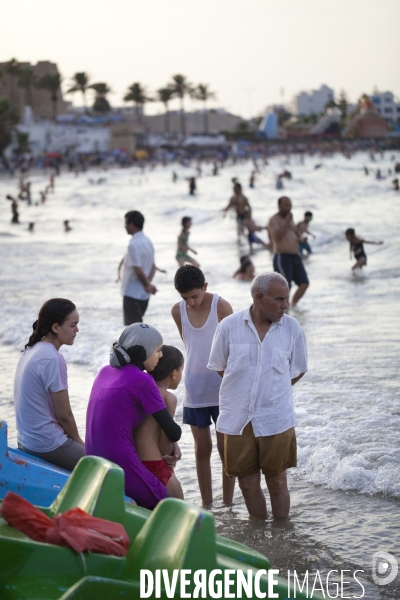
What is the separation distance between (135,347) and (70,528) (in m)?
1.19

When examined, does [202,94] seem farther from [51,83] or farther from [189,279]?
[189,279]

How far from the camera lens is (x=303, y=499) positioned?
466 centimetres

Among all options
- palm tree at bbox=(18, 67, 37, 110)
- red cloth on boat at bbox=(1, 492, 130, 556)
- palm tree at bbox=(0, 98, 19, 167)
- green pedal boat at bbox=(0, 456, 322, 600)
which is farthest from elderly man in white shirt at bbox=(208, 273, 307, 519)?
palm tree at bbox=(18, 67, 37, 110)

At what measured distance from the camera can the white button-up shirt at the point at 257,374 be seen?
12.3 ft

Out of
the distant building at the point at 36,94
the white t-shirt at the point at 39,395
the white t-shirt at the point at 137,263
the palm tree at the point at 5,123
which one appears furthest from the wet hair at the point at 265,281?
the distant building at the point at 36,94

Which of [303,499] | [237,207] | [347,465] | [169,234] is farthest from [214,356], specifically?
[169,234]

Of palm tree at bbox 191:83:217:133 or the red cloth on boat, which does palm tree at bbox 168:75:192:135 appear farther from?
the red cloth on boat

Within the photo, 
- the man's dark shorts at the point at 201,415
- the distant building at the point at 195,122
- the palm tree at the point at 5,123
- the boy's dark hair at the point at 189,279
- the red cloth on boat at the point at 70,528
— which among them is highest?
the distant building at the point at 195,122

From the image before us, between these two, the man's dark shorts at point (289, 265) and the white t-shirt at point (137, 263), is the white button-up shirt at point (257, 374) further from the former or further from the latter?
the man's dark shorts at point (289, 265)

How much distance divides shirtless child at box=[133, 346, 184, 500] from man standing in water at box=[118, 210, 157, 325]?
3.80m

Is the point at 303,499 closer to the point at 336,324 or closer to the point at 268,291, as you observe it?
the point at 268,291

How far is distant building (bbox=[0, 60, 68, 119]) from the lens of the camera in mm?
113438

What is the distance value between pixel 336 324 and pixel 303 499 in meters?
5.78

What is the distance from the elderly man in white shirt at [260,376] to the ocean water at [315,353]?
0.52 m
